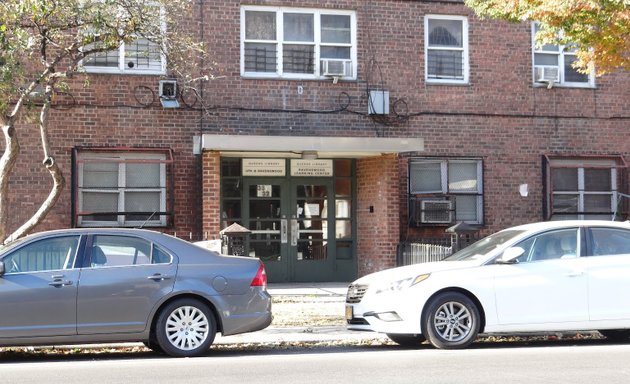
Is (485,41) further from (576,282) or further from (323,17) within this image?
(576,282)

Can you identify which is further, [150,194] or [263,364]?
[150,194]

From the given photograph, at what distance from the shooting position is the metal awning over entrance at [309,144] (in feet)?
56.7

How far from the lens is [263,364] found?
10.1 meters

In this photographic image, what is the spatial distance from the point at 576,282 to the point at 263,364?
384 centimetres

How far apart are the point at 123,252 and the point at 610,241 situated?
5706 millimetres

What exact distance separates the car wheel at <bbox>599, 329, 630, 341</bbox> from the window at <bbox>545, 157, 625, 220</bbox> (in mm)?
7845

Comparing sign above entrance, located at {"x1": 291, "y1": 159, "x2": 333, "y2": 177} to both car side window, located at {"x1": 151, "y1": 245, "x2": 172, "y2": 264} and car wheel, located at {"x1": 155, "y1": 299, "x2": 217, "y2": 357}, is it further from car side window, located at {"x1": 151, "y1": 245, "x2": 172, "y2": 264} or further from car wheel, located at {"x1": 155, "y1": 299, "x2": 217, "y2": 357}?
car wheel, located at {"x1": 155, "y1": 299, "x2": 217, "y2": 357}

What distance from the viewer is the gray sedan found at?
1036 cm

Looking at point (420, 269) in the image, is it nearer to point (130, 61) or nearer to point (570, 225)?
point (570, 225)

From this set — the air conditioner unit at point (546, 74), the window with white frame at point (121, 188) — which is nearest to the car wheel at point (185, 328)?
the window with white frame at point (121, 188)

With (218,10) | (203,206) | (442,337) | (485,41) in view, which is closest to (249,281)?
(442,337)

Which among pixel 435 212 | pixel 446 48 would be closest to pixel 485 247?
pixel 435 212

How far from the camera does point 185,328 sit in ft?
35.3

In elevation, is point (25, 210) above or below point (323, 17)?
below
